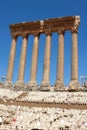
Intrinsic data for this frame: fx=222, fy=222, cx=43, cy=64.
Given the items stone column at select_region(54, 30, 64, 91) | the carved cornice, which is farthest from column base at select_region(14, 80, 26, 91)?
the carved cornice

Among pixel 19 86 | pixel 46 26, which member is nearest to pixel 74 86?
pixel 19 86

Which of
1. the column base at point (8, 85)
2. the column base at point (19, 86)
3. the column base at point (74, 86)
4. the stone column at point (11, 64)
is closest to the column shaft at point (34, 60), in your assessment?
the column base at point (19, 86)

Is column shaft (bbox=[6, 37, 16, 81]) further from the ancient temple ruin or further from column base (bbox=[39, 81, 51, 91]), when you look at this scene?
column base (bbox=[39, 81, 51, 91])

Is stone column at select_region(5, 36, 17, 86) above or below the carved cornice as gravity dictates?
below

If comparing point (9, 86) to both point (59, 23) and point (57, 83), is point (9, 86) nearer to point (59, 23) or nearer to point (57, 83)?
point (57, 83)

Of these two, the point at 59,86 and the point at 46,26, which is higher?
the point at 46,26

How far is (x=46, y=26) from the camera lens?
42156mm

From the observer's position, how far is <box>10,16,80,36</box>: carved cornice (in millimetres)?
40281

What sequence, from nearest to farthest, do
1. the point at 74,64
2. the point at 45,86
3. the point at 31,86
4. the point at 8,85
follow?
the point at 74,64, the point at 45,86, the point at 31,86, the point at 8,85

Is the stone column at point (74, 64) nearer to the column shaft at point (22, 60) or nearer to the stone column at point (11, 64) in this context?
the column shaft at point (22, 60)

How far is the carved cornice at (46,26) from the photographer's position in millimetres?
40281

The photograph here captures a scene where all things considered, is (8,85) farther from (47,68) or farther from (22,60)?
(47,68)

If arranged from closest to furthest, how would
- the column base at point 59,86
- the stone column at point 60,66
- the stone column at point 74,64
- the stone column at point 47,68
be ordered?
1. the stone column at point 74,64
2. the column base at point 59,86
3. the stone column at point 60,66
4. the stone column at point 47,68

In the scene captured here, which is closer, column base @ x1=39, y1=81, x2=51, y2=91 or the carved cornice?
column base @ x1=39, y1=81, x2=51, y2=91
